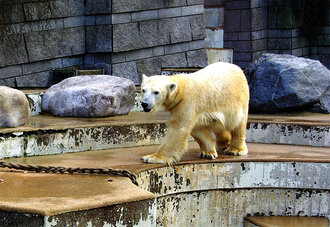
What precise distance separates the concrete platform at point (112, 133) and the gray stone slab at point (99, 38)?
2301mm

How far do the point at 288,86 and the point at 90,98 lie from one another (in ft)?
8.86

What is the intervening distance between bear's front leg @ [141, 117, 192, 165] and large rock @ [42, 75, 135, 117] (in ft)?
6.52

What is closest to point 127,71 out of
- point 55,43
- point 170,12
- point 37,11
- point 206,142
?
point 55,43

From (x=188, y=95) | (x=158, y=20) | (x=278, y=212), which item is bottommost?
(x=278, y=212)

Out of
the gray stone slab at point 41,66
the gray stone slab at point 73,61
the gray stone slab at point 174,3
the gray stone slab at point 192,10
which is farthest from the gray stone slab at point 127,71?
the gray stone slab at point 192,10

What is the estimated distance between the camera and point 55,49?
10023 mm

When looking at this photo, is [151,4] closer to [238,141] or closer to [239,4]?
[239,4]

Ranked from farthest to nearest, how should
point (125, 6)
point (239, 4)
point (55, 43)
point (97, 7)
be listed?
point (239, 4), point (125, 6), point (97, 7), point (55, 43)

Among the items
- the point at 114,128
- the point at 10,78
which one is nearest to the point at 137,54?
the point at 10,78

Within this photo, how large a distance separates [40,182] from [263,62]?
16.2 ft

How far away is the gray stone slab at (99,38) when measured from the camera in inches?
411

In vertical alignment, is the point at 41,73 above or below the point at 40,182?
above

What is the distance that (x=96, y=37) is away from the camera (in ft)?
34.4

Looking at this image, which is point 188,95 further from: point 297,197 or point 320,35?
point 320,35
